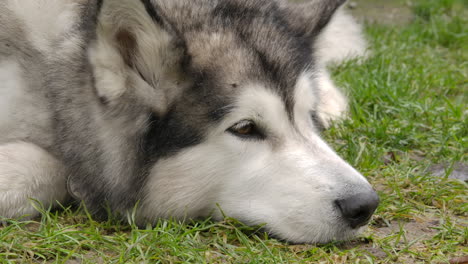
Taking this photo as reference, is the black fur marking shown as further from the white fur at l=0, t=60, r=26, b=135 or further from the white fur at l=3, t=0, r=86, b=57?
the white fur at l=0, t=60, r=26, b=135

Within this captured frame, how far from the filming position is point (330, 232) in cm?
291

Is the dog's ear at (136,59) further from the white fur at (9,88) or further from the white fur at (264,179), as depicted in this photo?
the white fur at (9,88)

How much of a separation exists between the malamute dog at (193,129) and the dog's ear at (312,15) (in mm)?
Result: 147

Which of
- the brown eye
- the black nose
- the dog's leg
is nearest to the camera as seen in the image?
the black nose

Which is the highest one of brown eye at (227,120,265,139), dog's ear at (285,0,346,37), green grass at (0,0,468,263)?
dog's ear at (285,0,346,37)

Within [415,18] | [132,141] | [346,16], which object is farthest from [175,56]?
[415,18]

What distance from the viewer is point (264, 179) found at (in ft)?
9.70

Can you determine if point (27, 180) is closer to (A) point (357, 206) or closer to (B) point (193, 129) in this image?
(B) point (193, 129)

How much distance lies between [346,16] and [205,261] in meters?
4.36

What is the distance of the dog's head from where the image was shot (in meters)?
2.89

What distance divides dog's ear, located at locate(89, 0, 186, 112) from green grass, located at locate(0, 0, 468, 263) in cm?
62

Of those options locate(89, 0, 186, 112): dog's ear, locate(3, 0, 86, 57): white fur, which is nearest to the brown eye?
locate(89, 0, 186, 112): dog's ear

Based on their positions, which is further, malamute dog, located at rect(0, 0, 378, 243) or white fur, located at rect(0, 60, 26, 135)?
white fur, located at rect(0, 60, 26, 135)

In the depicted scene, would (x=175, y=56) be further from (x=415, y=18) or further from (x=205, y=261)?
(x=415, y=18)
